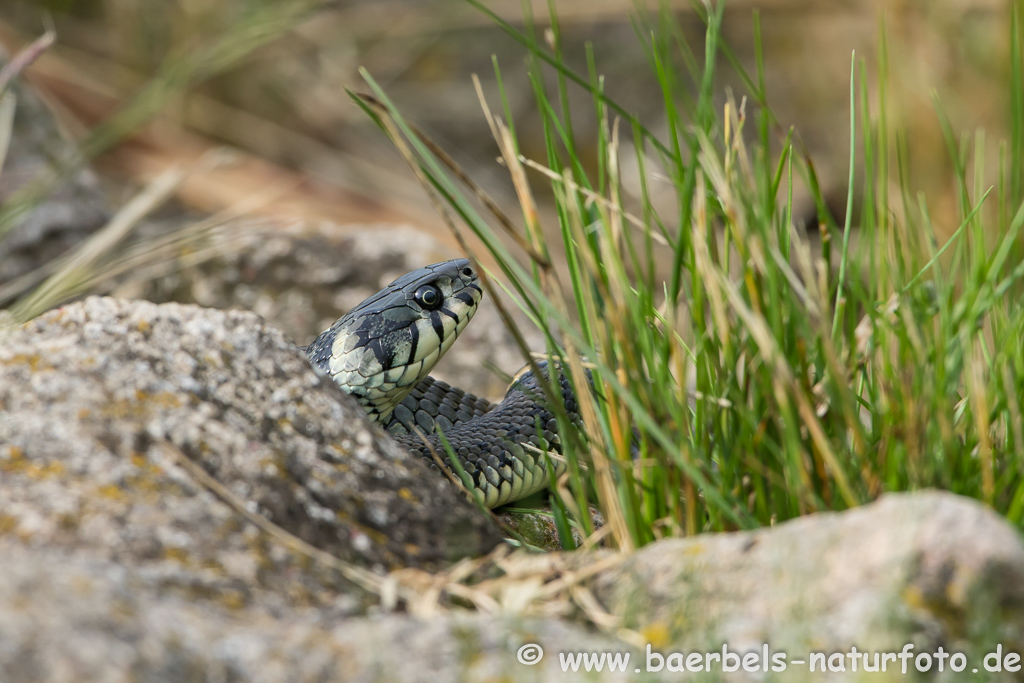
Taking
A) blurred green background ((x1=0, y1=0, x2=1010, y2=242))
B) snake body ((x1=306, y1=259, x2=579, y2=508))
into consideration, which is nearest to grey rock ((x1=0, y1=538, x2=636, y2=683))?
snake body ((x1=306, y1=259, x2=579, y2=508))

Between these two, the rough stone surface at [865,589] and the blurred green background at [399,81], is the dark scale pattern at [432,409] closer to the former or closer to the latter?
the rough stone surface at [865,589]

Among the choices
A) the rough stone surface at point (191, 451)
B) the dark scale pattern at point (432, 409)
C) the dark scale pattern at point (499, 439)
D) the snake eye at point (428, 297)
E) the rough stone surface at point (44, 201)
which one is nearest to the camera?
the rough stone surface at point (191, 451)

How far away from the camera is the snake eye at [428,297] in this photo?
9.45 ft

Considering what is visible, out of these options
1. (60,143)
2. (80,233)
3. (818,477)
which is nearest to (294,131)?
(60,143)

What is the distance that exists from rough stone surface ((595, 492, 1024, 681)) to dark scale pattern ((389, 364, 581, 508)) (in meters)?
0.84

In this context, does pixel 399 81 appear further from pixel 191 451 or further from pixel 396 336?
pixel 191 451

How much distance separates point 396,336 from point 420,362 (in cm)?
11

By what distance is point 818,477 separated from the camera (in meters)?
1.59

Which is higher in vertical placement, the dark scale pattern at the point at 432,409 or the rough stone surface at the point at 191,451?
the dark scale pattern at the point at 432,409

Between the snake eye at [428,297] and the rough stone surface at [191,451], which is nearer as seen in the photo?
the rough stone surface at [191,451]

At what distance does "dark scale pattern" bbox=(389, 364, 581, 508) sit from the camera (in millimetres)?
2508

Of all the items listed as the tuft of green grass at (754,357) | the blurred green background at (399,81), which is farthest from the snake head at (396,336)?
the blurred green background at (399,81)

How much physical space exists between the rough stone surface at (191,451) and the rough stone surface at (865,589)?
1.52 feet

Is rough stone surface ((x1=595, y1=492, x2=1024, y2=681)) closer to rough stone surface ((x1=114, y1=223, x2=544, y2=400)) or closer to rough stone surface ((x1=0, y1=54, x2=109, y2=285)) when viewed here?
rough stone surface ((x1=114, y1=223, x2=544, y2=400))
